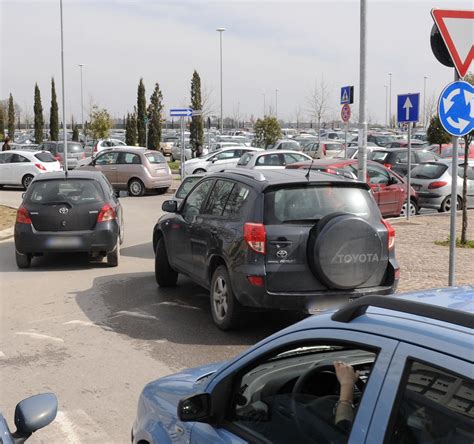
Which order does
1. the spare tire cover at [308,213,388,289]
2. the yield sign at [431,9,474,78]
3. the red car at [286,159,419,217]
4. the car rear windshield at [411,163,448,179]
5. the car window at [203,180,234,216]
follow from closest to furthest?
the spare tire cover at [308,213,388,289]
the yield sign at [431,9,474,78]
the car window at [203,180,234,216]
the red car at [286,159,419,217]
the car rear windshield at [411,163,448,179]

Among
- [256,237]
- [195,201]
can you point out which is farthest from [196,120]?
[256,237]

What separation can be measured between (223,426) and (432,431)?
1.03 m

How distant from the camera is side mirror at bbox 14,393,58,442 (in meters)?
3.06

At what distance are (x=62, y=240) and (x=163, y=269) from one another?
2053 millimetres

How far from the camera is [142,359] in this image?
6.63 meters

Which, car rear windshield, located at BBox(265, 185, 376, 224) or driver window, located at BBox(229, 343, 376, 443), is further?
car rear windshield, located at BBox(265, 185, 376, 224)

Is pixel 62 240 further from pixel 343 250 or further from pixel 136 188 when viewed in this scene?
pixel 136 188

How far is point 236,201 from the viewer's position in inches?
296

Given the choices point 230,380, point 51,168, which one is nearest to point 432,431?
point 230,380

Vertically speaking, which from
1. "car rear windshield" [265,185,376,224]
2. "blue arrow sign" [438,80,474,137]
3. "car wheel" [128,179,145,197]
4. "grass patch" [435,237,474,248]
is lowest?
"grass patch" [435,237,474,248]

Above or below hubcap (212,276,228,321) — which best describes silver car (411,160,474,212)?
above

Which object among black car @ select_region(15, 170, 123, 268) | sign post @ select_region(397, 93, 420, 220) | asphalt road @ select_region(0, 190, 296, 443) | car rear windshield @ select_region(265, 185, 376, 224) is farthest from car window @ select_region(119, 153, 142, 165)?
car rear windshield @ select_region(265, 185, 376, 224)

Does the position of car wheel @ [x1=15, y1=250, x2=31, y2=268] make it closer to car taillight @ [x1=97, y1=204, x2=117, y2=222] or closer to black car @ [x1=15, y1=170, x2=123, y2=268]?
black car @ [x1=15, y1=170, x2=123, y2=268]

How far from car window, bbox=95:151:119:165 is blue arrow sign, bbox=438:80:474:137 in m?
18.7
